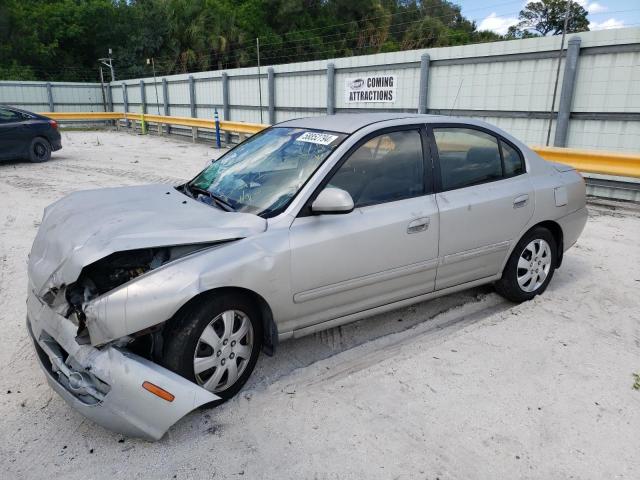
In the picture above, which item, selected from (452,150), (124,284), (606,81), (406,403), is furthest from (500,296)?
(606,81)

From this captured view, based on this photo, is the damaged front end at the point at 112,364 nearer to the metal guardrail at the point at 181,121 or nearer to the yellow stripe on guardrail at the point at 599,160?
the yellow stripe on guardrail at the point at 599,160

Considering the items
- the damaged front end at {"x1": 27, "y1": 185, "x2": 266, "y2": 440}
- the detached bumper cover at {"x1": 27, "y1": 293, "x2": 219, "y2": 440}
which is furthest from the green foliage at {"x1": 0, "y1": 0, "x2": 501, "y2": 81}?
the detached bumper cover at {"x1": 27, "y1": 293, "x2": 219, "y2": 440}

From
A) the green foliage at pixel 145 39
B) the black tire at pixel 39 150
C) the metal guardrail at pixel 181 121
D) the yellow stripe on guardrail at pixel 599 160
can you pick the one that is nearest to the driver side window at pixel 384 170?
the yellow stripe on guardrail at pixel 599 160

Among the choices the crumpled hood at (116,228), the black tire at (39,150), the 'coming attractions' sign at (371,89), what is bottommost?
the black tire at (39,150)

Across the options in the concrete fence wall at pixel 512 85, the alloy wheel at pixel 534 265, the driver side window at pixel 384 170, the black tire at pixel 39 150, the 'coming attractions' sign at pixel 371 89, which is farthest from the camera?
the 'coming attractions' sign at pixel 371 89

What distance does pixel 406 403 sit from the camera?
9.85ft

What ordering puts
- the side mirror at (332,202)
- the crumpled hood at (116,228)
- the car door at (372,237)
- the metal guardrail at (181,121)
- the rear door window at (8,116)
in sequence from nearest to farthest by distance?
the crumpled hood at (116,228) → the side mirror at (332,202) → the car door at (372,237) → the rear door window at (8,116) → the metal guardrail at (181,121)

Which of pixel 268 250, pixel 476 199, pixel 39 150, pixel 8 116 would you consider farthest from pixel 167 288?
pixel 39 150

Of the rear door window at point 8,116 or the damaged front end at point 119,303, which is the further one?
the rear door window at point 8,116

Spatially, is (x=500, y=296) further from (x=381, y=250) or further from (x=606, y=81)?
(x=606, y=81)

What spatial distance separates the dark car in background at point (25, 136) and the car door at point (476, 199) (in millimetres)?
11256

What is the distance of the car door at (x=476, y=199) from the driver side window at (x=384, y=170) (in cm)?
18

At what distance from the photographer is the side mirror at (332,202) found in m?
3.02

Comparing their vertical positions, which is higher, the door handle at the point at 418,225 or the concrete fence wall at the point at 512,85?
the concrete fence wall at the point at 512,85
